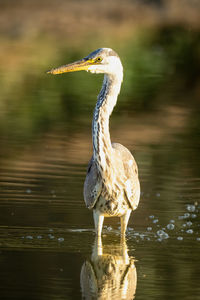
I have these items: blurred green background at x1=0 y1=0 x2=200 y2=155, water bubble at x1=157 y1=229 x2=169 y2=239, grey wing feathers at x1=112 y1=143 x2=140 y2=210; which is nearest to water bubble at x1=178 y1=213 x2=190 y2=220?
water bubble at x1=157 y1=229 x2=169 y2=239

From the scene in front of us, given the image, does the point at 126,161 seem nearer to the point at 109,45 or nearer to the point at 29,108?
the point at 29,108

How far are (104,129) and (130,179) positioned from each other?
738 mm

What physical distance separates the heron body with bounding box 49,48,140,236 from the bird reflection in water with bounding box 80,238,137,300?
381 mm

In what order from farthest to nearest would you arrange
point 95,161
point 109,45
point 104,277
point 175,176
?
point 109,45 → point 175,176 → point 95,161 → point 104,277

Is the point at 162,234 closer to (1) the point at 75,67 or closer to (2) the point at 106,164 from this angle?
(2) the point at 106,164

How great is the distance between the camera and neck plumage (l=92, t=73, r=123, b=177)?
358 inches

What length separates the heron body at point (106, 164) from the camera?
9143 mm

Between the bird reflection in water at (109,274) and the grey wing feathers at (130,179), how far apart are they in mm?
479

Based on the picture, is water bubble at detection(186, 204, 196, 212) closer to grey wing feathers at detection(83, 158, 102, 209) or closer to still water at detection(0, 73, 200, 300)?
still water at detection(0, 73, 200, 300)

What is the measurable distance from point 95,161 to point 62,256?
1166 millimetres

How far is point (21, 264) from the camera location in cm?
827

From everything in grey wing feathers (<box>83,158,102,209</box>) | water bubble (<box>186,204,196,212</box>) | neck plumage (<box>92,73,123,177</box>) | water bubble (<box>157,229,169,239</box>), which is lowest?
water bubble (<box>157,229,169,239</box>)

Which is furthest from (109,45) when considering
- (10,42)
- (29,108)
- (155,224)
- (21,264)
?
(21,264)

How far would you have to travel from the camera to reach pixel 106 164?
9188 mm
